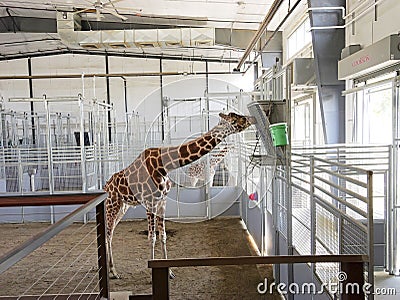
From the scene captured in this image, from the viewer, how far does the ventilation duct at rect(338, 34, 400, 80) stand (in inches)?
115

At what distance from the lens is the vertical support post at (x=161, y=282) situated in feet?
4.53

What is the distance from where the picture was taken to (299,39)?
674 centimetres

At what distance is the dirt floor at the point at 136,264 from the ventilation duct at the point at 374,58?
2.05 metres

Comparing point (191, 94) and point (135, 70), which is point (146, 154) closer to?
point (191, 94)

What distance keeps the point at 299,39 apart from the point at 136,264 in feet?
14.9

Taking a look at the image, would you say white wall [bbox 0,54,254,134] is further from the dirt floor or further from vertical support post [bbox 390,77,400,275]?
vertical support post [bbox 390,77,400,275]

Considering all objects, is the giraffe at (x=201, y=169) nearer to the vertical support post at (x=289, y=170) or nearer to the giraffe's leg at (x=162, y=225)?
the giraffe's leg at (x=162, y=225)

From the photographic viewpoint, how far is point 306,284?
2689 mm

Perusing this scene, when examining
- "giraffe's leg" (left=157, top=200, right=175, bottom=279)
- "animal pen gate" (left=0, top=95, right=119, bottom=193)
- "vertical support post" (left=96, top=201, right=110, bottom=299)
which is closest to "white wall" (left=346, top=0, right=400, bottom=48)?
"giraffe's leg" (left=157, top=200, right=175, bottom=279)

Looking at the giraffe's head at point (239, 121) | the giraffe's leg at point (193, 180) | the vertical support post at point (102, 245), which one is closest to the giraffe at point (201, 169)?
the giraffe's leg at point (193, 180)

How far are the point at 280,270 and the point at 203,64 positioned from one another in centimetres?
820

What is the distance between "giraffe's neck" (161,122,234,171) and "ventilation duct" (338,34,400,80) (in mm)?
1234

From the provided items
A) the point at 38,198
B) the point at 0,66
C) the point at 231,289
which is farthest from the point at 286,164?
the point at 0,66

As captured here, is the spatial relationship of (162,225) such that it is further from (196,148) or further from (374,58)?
(374,58)
